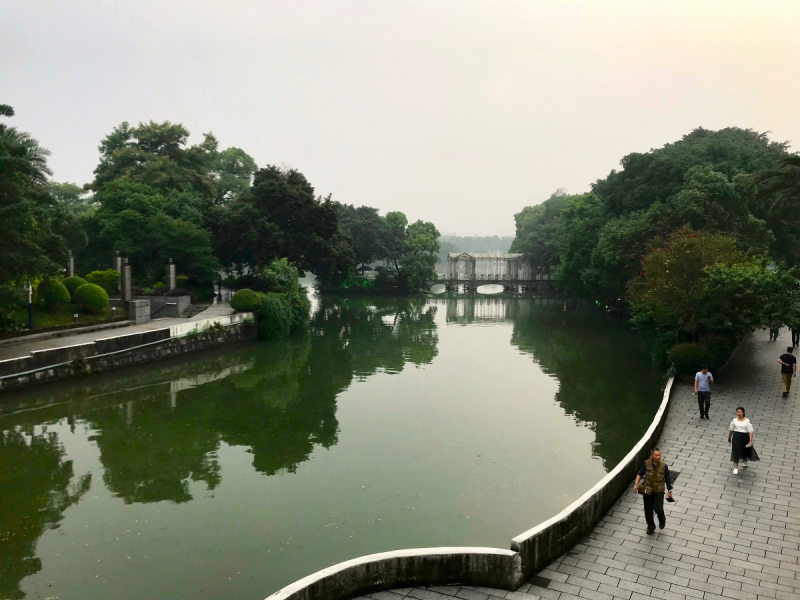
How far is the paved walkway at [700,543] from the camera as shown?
6711mm

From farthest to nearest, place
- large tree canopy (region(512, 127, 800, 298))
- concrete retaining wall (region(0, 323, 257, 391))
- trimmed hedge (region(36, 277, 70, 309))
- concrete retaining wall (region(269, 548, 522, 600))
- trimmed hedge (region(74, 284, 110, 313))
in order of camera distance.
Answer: large tree canopy (region(512, 127, 800, 298)), trimmed hedge (region(74, 284, 110, 313)), trimmed hedge (region(36, 277, 70, 309)), concrete retaining wall (region(0, 323, 257, 391)), concrete retaining wall (region(269, 548, 522, 600))

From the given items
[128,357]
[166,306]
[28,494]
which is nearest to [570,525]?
[28,494]

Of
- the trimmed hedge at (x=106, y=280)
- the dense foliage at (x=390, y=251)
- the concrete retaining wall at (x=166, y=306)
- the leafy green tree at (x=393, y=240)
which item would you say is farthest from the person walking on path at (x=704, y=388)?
the leafy green tree at (x=393, y=240)

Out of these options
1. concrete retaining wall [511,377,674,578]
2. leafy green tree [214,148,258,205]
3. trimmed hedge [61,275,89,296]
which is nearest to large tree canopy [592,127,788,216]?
concrete retaining wall [511,377,674,578]

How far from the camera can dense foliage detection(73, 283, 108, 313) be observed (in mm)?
26969

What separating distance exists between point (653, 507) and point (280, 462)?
7764 millimetres

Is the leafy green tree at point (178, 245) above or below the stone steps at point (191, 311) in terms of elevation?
above

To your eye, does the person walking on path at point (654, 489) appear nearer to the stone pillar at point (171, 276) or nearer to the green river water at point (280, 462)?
the green river water at point (280, 462)

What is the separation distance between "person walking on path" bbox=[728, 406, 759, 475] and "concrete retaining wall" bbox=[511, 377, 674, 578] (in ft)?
5.64

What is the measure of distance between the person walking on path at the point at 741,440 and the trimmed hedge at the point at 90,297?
25613 mm

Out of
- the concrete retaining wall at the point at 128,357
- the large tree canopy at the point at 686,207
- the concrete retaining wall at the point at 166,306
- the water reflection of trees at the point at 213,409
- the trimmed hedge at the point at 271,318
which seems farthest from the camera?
the concrete retaining wall at the point at 166,306

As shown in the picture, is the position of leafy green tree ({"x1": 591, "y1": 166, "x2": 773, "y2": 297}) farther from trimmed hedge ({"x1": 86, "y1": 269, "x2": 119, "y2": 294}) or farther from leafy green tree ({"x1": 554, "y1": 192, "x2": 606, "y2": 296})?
trimmed hedge ({"x1": 86, "y1": 269, "x2": 119, "y2": 294})

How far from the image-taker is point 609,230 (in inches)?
1373

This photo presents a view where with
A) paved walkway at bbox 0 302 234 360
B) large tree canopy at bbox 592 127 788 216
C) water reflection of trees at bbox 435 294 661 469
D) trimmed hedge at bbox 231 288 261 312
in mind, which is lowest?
water reflection of trees at bbox 435 294 661 469
